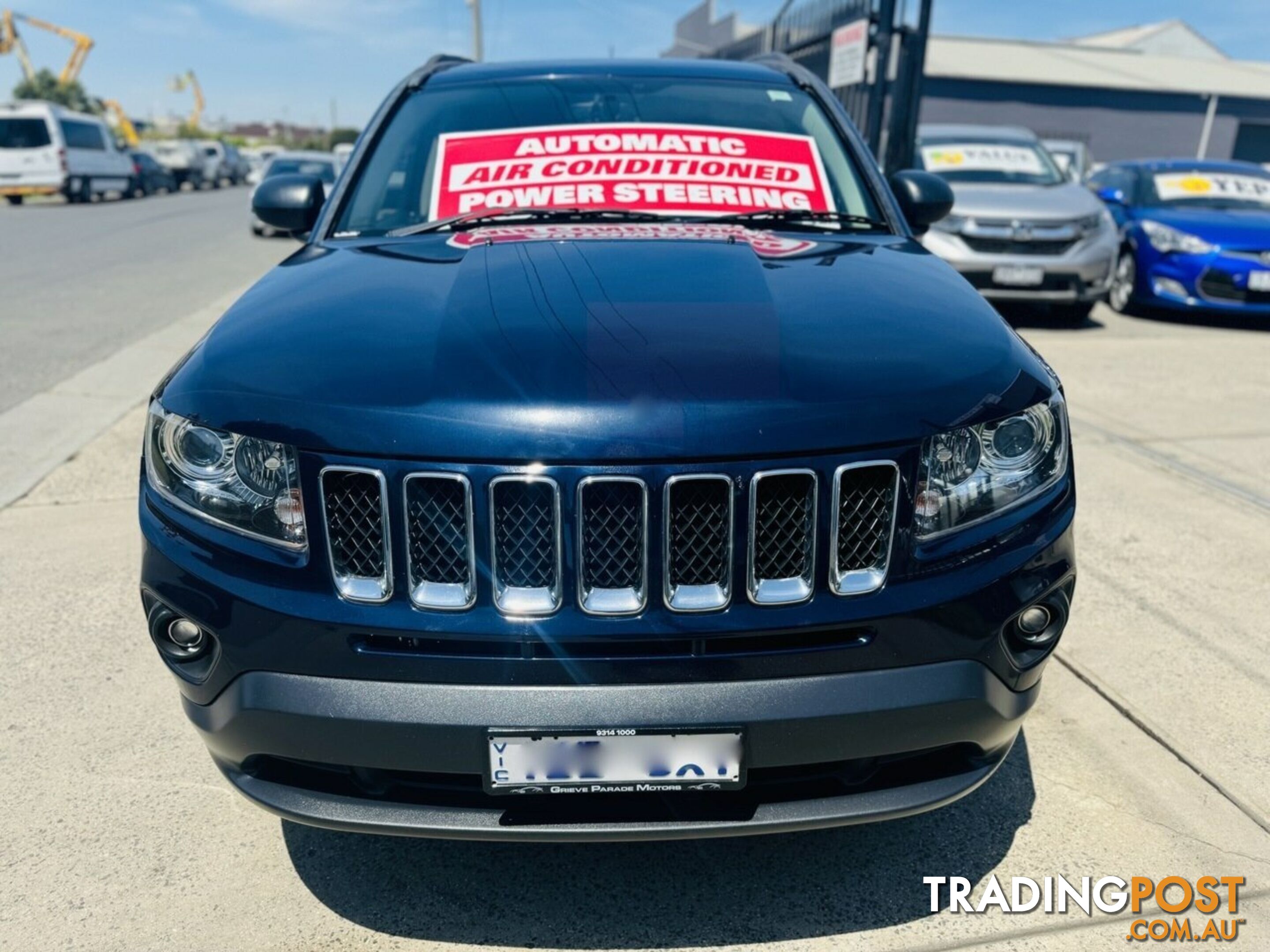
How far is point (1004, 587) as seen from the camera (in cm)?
181

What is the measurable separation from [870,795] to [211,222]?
2178 cm

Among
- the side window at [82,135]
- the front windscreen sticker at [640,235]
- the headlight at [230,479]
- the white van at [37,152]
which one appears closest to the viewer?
the headlight at [230,479]

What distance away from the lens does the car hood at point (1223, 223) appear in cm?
865

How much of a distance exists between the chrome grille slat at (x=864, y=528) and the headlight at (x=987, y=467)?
0.20 feet

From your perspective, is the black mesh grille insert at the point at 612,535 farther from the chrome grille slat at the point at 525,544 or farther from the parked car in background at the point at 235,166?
the parked car in background at the point at 235,166

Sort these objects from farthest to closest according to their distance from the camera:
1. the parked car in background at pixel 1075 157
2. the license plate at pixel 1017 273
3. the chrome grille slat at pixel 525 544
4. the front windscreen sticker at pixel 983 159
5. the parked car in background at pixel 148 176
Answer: the parked car in background at pixel 148 176 → the parked car in background at pixel 1075 157 → the front windscreen sticker at pixel 983 159 → the license plate at pixel 1017 273 → the chrome grille slat at pixel 525 544

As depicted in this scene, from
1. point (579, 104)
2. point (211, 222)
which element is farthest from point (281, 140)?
point (579, 104)

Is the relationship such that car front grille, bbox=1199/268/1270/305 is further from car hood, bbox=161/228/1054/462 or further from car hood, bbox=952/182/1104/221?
car hood, bbox=161/228/1054/462

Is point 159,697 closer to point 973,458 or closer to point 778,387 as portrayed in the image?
point 778,387

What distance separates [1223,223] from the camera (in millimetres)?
8828

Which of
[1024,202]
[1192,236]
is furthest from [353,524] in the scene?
[1192,236]

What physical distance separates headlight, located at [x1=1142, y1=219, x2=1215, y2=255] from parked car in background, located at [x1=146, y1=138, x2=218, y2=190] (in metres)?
34.6

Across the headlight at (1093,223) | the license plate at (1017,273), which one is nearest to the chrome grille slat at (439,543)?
the license plate at (1017,273)

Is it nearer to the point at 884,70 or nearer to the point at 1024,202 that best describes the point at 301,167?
the point at 884,70
